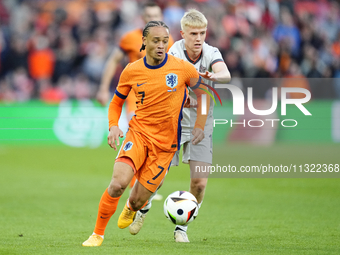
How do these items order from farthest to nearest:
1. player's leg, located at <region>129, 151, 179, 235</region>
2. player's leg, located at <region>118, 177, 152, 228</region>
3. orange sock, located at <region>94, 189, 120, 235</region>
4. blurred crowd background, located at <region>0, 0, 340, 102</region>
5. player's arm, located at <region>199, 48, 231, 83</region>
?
blurred crowd background, located at <region>0, 0, 340, 102</region> < player's leg, located at <region>129, 151, 179, 235</region> < player's leg, located at <region>118, 177, 152, 228</region> < player's arm, located at <region>199, 48, 231, 83</region> < orange sock, located at <region>94, 189, 120, 235</region>

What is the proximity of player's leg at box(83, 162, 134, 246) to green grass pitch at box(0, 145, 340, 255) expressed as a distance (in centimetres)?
15

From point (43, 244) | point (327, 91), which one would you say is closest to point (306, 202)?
point (43, 244)

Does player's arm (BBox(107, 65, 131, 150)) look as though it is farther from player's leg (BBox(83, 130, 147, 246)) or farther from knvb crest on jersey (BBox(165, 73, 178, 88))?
knvb crest on jersey (BBox(165, 73, 178, 88))

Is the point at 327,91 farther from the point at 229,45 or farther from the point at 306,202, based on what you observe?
the point at 306,202

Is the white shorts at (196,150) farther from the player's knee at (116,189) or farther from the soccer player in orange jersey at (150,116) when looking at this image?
the player's knee at (116,189)

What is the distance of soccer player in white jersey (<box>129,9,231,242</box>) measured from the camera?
19.3 feet

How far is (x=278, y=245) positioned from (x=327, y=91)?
34.6 feet


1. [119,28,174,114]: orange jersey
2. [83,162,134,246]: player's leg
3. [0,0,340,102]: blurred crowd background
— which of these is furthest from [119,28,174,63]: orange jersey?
[0,0,340,102]: blurred crowd background

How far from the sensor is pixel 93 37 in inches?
675

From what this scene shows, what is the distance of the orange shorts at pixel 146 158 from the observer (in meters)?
5.31

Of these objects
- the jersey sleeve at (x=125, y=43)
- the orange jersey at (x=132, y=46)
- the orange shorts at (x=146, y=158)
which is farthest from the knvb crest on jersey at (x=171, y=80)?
the jersey sleeve at (x=125, y=43)

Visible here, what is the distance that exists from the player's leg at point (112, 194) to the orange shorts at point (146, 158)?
13cm

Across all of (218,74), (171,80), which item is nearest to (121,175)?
(171,80)

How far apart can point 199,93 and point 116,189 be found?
135 centimetres
